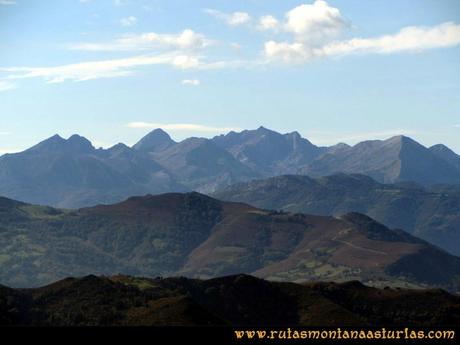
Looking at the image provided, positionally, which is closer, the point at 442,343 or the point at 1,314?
the point at 442,343

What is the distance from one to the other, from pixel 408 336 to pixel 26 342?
12393 millimetres

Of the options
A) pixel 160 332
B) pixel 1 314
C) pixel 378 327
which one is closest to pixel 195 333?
pixel 160 332

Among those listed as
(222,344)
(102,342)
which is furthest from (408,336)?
(102,342)

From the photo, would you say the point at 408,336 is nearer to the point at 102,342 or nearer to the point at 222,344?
the point at 222,344

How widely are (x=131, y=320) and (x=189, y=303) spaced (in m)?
17.5

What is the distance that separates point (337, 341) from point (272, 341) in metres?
2.12

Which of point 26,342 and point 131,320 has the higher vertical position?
point 26,342

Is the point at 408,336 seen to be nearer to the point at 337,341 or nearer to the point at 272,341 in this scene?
the point at 337,341

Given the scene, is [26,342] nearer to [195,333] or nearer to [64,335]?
[64,335]

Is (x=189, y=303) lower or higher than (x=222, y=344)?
lower

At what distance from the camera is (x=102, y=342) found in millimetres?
23609

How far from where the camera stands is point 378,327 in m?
24.5

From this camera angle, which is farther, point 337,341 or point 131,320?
point 131,320

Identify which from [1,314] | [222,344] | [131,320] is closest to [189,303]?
[131,320]
